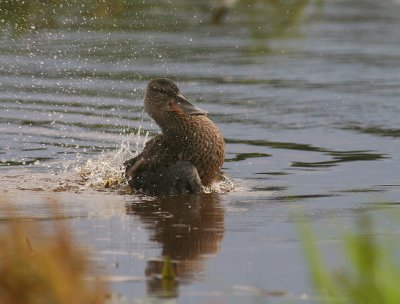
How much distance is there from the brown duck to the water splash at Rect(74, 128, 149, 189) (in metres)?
0.09

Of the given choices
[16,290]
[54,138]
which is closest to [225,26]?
[54,138]

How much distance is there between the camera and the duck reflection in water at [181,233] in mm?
5387

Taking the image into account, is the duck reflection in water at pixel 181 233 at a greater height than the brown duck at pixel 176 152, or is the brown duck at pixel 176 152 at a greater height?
the brown duck at pixel 176 152

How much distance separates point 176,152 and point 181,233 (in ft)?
6.74

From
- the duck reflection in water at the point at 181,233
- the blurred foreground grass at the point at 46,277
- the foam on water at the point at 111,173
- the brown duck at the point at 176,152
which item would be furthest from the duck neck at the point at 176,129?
the blurred foreground grass at the point at 46,277

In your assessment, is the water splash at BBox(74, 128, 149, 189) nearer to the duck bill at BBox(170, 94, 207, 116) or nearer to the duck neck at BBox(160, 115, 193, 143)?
the duck neck at BBox(160, 115, 193, 143)

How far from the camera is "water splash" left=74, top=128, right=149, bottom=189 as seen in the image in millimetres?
8539

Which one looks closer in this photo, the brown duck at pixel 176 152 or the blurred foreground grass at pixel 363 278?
the blurred foreground grass at pixel 363 278

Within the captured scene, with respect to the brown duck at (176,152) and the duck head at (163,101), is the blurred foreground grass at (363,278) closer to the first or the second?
the brown duck at (176,152)

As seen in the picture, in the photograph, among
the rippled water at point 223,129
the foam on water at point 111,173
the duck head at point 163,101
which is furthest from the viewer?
the duck head at point 163,101

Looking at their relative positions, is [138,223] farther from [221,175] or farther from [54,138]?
[54,138]

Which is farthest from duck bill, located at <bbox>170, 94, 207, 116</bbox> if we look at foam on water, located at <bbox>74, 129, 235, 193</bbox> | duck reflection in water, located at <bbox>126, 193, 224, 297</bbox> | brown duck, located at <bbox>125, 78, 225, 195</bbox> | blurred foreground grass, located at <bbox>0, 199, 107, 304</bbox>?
blurred foreground grass, located at <bbox>0, 199, 107, 304</bbox>

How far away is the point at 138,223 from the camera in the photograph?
696cm

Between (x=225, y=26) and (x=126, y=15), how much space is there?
156cm
